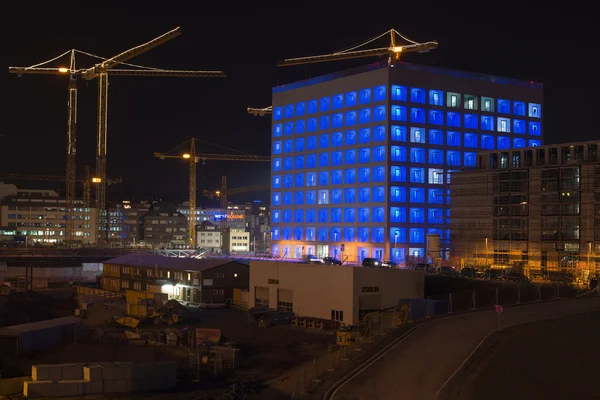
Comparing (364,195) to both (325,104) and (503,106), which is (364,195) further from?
(503,106)

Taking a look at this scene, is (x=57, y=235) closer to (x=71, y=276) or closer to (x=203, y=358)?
(x=71, y=276)

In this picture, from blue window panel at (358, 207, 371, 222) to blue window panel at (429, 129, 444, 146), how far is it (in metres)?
12.0

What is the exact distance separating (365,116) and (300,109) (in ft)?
47.0

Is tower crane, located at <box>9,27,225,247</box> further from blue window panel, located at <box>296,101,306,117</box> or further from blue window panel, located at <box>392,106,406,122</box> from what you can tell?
blue window panel, located at <box>392,106,406,122</box>

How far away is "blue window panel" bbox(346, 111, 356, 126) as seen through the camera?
3647 inches

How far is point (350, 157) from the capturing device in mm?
92750

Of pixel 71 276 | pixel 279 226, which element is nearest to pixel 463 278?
pixel 279 226

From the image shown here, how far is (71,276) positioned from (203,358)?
210 feet

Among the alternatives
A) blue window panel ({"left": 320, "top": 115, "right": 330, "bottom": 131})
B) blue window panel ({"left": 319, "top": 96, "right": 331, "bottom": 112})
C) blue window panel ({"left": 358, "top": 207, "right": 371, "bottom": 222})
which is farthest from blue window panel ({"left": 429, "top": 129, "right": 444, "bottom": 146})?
blue window panel ({"left": 319, "top": 96, "right": 331, "bottom": 112})

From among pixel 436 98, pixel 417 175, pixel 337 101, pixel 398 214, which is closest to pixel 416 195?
pixel 417 175

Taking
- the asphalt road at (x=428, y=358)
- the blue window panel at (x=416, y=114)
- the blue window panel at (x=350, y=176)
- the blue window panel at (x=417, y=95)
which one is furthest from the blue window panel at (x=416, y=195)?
the asphalt road at (x=428, y=358)

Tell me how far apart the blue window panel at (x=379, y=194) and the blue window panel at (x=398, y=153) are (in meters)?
4.02

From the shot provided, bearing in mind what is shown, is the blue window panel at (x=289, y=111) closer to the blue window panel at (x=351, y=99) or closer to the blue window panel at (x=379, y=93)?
the blue window panel at (x=351, y=99)

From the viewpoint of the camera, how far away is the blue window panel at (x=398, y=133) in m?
87.6
